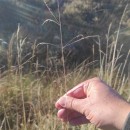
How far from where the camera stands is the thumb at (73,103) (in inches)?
47.6

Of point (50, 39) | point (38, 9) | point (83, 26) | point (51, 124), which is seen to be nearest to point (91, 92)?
point (51, 124)

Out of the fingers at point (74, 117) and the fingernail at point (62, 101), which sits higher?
the fingernail at point (62, 101)

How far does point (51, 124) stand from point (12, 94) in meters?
1.51

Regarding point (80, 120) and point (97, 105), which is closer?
point (97, 105)

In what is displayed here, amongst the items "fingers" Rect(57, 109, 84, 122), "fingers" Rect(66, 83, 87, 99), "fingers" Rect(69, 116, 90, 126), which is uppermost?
"fingers" Rect(66, 83, 87, 99)

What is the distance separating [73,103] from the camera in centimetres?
122

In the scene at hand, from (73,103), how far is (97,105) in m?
0.07

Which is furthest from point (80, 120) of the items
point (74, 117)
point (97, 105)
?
point (97, 105)

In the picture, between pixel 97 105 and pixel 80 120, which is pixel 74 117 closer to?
pixel 80 120

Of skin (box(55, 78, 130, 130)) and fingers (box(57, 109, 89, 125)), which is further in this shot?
fingers (box(57, 109, 89, 125))

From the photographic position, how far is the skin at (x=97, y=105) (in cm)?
116

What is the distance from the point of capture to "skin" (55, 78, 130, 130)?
1155 millimetres

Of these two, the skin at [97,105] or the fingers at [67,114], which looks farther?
the fingers at [67,114]

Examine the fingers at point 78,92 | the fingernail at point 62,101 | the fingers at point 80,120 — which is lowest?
the fingers at point 80,120
